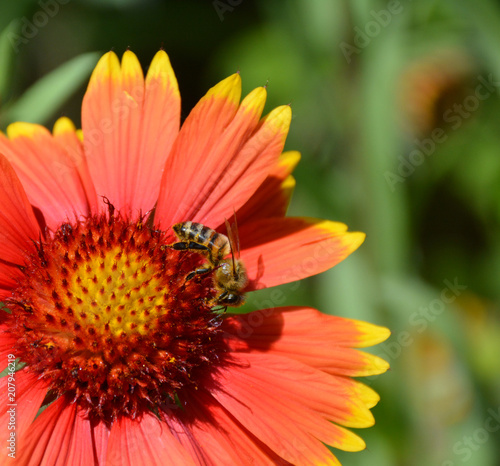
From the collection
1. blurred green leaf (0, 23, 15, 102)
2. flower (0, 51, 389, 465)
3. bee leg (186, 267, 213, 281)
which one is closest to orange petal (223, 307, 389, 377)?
flower (0, 51, 389, 465)

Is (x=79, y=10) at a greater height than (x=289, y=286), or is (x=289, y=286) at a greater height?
(x=79, y=10)

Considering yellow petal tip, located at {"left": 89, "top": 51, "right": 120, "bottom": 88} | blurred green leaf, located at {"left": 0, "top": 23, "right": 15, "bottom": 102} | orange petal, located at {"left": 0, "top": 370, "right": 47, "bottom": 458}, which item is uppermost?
blurred green leaf, located at {"left": 0, "top": 23, "right": 15, "bottom": 102}

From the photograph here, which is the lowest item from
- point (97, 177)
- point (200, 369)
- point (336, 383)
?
point (336, 383)

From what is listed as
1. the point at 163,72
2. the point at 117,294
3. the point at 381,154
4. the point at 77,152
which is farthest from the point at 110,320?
the point at 381,154

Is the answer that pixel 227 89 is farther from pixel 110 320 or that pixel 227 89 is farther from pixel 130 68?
pixel 110 320

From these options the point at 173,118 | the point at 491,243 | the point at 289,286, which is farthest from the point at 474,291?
the point at 173,118

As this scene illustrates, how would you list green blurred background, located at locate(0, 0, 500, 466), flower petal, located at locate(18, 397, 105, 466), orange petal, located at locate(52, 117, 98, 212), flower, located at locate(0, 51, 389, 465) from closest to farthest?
1. flower petal, located at locate(18, 397, 105, 466)
2. flower, located at locate(0, 51, 389, 465)
3. orange petal, located at locate(52, 117, 98, 212)
4. green blurred background, located at locate(0, 0, 500, 466)

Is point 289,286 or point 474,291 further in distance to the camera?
point 474,291

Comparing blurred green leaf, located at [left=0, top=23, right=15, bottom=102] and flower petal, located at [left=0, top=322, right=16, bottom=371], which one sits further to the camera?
blurred green leaf, located at [left=0, top=23, right=15, bottom=102]

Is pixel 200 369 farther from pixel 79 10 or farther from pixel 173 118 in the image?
pixel 79 10

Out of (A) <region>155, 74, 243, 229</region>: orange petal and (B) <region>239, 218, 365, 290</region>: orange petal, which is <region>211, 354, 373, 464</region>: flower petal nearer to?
(B) <region>239, 218, 365, 290</region>: orange petal
